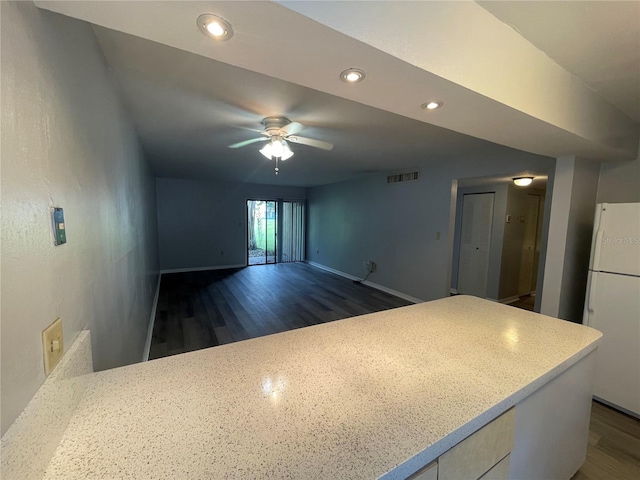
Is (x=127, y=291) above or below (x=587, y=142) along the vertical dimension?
below

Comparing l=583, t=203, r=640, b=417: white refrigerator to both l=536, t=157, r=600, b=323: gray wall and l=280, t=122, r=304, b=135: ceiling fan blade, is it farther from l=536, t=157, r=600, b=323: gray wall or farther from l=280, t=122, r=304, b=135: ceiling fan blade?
l=280, t=122, r=304, b=135: ceiling fan blade

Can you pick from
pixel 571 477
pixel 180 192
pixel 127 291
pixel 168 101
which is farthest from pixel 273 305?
pixel 180 192

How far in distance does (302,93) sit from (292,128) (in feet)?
2.18

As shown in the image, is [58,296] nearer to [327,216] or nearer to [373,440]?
[373,440]

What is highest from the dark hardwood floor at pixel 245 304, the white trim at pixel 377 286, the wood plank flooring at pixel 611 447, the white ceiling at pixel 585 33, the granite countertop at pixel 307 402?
the white ceiling at pixel 585 33

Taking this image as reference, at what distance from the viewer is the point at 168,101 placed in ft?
6.50

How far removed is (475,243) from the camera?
15.9 feet

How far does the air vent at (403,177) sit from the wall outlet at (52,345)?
456cm

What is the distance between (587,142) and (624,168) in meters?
1.13

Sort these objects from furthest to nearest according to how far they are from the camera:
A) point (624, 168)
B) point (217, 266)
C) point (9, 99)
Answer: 1. point (217, 266)
2. point (624, 168)
3. point (9, 99)

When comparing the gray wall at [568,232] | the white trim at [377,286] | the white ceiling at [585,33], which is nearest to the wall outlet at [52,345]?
the white ceiling at [585,33]

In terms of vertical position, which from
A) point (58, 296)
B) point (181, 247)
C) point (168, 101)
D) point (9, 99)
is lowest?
point (181, 247)

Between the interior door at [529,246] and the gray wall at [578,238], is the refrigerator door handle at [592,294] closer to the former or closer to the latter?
the gray wall at [578,238]

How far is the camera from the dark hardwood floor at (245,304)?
3.28 metres
